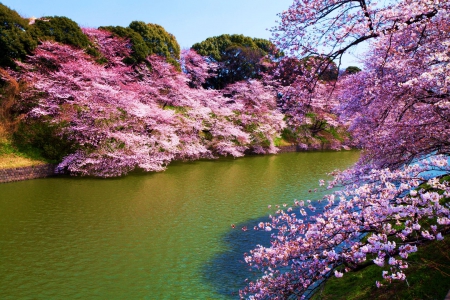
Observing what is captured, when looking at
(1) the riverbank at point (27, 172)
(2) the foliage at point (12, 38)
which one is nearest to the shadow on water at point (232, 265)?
(1) the riverbank at point (27, 172)

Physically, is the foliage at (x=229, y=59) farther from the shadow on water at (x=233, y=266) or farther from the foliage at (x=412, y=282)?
the foliage at (x=412, y=282)

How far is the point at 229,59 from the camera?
113 feet

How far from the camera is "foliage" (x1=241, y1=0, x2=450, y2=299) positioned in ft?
10.4

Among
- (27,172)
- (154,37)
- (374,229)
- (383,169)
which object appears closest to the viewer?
(374,229)

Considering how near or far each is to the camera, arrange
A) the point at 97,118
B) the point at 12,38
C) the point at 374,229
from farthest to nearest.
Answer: the point at 12,38
the point at 97,118
the point at 374,229

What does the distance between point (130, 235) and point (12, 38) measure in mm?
13877

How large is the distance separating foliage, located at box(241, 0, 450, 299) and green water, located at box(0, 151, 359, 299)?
5.30 ft

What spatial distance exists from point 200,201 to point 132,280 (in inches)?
219

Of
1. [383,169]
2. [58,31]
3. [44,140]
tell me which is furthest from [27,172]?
[383,169]

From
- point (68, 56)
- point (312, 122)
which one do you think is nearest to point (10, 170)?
point (68, 56)

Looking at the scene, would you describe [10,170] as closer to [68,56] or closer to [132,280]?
[68,56]

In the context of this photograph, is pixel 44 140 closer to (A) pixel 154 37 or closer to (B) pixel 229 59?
(A) pixel 154 37

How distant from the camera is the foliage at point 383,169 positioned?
3.17 metres

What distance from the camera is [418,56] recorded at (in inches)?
220
